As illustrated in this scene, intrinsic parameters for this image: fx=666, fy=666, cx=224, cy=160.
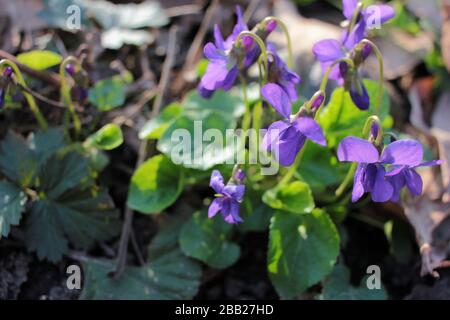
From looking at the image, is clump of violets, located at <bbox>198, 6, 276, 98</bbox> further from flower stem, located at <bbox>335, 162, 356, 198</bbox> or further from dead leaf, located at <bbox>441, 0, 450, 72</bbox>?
dead leaf, located at <bbox>441, 0, 450, 72</bbox>

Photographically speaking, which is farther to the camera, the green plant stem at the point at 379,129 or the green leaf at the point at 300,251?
the green leaf at the point at 300,251

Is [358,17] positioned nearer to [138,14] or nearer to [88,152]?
[88,152]

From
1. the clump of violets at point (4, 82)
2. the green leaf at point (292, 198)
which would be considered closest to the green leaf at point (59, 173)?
the clump of violets at point (4, 82)

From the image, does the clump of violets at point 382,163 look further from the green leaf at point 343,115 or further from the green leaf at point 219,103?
the green leaf at point 219,103

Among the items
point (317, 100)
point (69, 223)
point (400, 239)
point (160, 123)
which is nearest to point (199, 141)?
point (160, 123)

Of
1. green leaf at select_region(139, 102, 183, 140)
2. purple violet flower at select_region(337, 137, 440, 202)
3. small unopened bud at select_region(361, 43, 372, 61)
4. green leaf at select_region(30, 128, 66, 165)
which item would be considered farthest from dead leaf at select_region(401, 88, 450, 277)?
green leaf at select_region(30, 128, 66, 165)

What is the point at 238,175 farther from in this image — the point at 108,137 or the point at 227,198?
the point at 108,137

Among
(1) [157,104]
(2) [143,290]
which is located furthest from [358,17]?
(2) [143,290]
